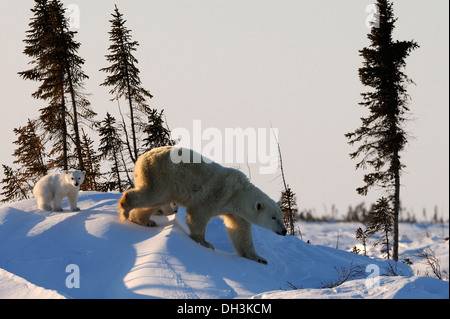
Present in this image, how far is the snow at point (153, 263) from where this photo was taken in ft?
21.0

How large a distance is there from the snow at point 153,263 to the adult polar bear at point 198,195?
0.38m

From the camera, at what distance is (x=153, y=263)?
299 inches

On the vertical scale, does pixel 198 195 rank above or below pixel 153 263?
above

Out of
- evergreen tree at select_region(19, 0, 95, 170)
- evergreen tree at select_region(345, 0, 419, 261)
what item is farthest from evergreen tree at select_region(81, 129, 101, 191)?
evergreen tree at select_region(345, 0, 419, 261)

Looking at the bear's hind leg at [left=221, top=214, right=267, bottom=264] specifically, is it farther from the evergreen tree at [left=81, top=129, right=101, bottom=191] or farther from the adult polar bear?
the evergreen tree at [left=81, top=129, right=101, bottom=191]

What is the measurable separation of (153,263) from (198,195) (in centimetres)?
178

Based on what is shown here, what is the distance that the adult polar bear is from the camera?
29.6ft

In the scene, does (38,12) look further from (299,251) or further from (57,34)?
(299,251)

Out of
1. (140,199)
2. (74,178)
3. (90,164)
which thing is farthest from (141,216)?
(90,164)

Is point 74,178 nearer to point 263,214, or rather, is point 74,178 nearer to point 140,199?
point 140,199

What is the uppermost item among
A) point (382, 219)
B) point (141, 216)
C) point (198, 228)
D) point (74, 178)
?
point (74, 178)

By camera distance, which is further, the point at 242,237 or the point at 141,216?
the point at 141,216
